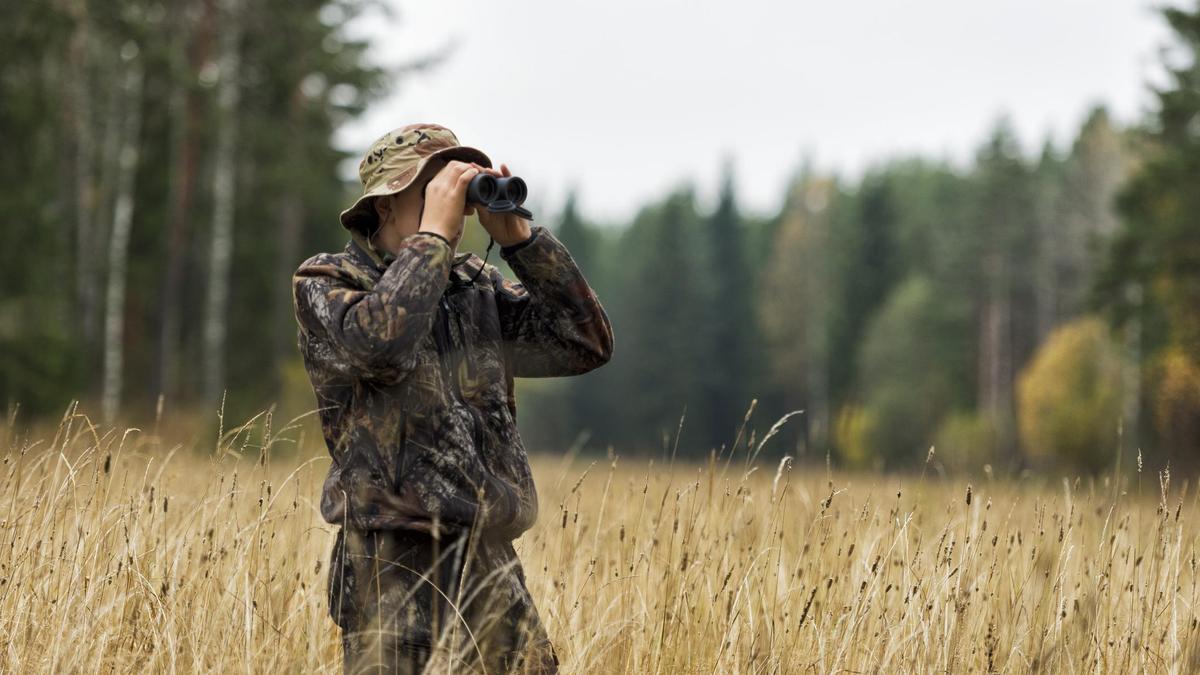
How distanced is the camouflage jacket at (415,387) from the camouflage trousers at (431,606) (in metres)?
0.08

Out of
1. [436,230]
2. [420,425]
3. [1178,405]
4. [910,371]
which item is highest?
[436,230]

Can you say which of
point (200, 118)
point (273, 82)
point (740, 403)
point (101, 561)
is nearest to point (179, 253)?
point (200, 118)

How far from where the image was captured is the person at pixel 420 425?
251 cm

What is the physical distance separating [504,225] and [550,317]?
31 centimetres

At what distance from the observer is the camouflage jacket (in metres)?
2.47

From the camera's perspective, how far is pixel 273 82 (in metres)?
18.7

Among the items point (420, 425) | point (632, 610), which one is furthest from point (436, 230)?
point (632, 610)

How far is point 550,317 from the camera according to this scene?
2.98m

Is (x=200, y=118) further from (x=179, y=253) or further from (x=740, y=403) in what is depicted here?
(x=740, y=403)

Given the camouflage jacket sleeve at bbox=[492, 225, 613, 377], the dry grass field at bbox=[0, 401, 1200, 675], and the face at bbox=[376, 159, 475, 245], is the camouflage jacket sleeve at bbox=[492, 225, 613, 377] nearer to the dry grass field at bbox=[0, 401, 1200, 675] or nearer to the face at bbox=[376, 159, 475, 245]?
the face at bbox=[376, 159, 475, 245]

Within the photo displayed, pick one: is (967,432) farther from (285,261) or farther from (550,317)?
(550,317)

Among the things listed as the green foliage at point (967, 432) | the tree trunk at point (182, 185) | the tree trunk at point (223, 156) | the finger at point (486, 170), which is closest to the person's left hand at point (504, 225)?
the finger at point (486, 170)

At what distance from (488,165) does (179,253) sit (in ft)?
51.7

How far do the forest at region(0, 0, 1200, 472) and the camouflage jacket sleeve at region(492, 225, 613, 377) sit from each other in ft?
2.61
